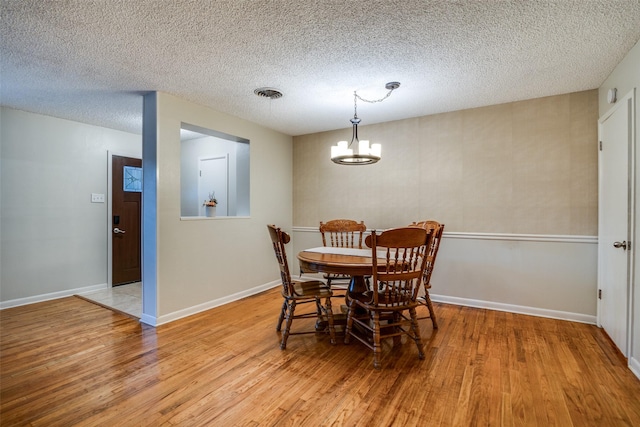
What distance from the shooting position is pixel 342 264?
2365 mm

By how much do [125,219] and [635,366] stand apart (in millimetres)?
5876

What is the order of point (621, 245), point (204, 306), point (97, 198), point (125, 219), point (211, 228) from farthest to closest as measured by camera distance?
point (125, 219), point (97, 198), point (211, 228), point (204, 306), point (621, 245)

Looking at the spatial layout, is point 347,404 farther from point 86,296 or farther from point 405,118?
point 86,296

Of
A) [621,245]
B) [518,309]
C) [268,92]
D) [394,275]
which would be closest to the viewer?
[394,275]

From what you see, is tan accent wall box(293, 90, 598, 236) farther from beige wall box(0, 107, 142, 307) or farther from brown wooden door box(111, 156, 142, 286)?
beige wall box(0, 107, 142, 307)

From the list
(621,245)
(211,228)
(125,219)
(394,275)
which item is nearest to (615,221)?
(621,245)

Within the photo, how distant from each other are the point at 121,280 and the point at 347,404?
4339 mm

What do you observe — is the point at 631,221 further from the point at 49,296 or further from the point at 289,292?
the point at 49,296

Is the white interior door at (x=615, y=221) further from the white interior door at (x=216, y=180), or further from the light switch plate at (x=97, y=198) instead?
the light switch plate at (x=97, y=198)

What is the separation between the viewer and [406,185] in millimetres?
4043

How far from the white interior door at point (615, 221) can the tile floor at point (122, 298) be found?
14.6 ft

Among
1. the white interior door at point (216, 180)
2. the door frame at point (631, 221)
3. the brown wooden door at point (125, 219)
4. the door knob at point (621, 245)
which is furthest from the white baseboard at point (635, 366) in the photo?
the brown wooden door at point (125, 219)

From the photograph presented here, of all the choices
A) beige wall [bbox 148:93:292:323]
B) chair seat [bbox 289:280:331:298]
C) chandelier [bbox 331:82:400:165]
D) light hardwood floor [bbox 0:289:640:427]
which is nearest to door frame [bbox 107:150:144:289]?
light hardwood floor [bbox 0:289:640:427]

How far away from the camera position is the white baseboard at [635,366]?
2.04 m
